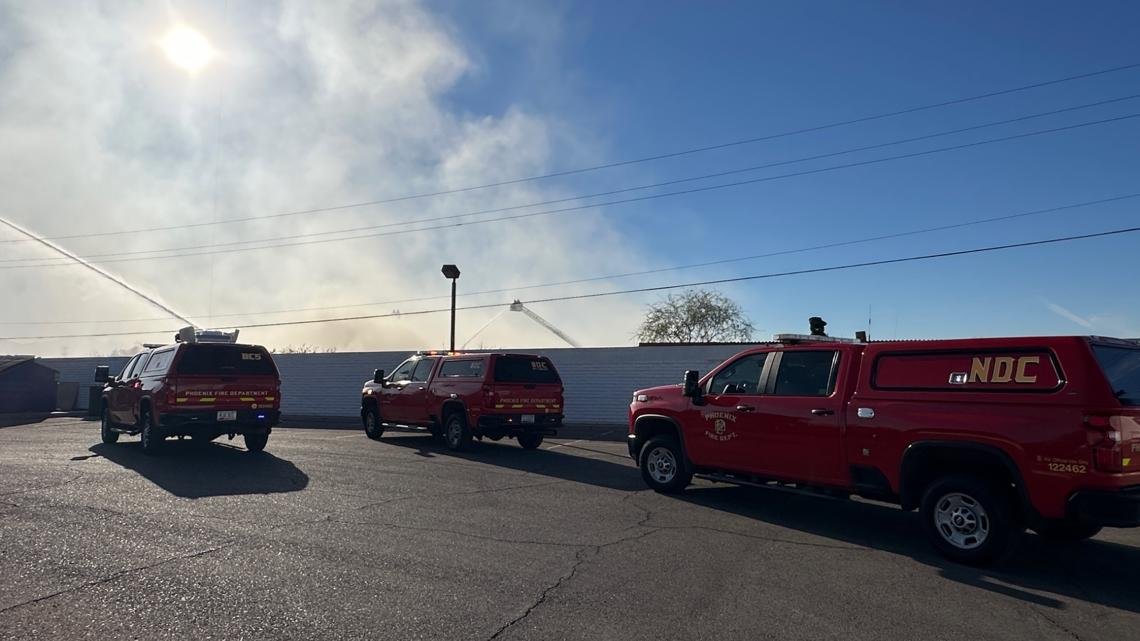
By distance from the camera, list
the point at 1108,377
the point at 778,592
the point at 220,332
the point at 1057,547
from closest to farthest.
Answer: the point at 778,592
the point at 1108,377
the point at 1057,547
the point at 220,332

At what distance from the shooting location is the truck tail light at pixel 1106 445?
5.92 m

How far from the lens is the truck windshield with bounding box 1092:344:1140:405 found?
617 centimetres

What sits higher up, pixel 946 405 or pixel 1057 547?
pixel 946 405

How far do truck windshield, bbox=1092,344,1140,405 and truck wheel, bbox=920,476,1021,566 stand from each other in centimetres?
125

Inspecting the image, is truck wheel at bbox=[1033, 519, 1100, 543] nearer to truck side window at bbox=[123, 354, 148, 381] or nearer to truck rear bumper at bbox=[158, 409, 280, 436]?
truck rear bumper at bbox=[158, 409, 280, 436]

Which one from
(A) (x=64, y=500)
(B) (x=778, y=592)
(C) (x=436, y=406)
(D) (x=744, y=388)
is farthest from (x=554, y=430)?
(B) (x=778, y=592)

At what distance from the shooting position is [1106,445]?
594 cm

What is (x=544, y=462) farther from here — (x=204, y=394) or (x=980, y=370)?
(x=980, y=370)

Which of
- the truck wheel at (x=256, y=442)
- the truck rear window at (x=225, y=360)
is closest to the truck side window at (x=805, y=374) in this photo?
the truck rear window at (x=225, y=360)

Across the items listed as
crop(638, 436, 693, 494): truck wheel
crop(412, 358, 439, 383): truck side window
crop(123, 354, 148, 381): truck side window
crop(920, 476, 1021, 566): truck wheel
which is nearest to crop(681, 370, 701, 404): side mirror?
crop(638, 436, 693, 494): truck wheel

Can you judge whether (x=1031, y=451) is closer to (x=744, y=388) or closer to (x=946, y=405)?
(x=946, y=405)

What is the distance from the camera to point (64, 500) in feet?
30.1

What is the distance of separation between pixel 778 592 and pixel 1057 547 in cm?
366

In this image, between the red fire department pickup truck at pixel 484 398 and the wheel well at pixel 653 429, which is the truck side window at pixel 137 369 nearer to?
the red fire department pickup truck at pixel 484 398
